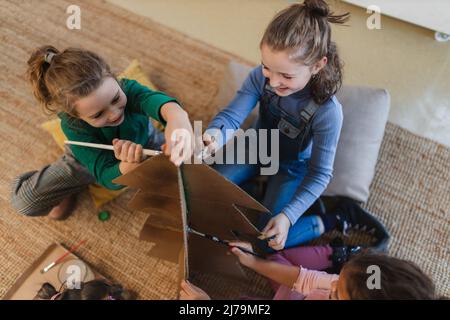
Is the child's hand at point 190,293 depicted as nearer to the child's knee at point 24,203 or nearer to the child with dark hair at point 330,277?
the child with dark hair at point 330,277

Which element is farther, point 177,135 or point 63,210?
point 63,210

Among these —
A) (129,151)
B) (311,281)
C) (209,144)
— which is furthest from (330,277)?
(129,151)

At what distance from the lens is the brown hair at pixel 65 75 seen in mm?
764

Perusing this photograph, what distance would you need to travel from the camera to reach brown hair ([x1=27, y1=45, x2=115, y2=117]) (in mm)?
764

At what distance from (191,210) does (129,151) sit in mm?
189

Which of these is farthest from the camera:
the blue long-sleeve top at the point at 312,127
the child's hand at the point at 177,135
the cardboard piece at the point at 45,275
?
the cardboard piece at the point at 45,275

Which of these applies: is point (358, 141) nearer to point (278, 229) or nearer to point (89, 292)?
point (278, 229)

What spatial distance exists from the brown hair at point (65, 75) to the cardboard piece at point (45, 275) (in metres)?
0.48

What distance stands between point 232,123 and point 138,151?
0.35m

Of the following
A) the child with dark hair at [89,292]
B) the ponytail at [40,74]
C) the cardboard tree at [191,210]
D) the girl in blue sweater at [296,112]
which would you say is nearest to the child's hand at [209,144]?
the girl in blue sweater at [296,112]

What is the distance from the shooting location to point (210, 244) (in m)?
0.90

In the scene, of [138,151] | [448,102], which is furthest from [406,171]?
[138,151]

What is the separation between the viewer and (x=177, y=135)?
673 mm

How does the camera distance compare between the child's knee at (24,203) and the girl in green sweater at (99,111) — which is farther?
the child's knee at (24,203)
